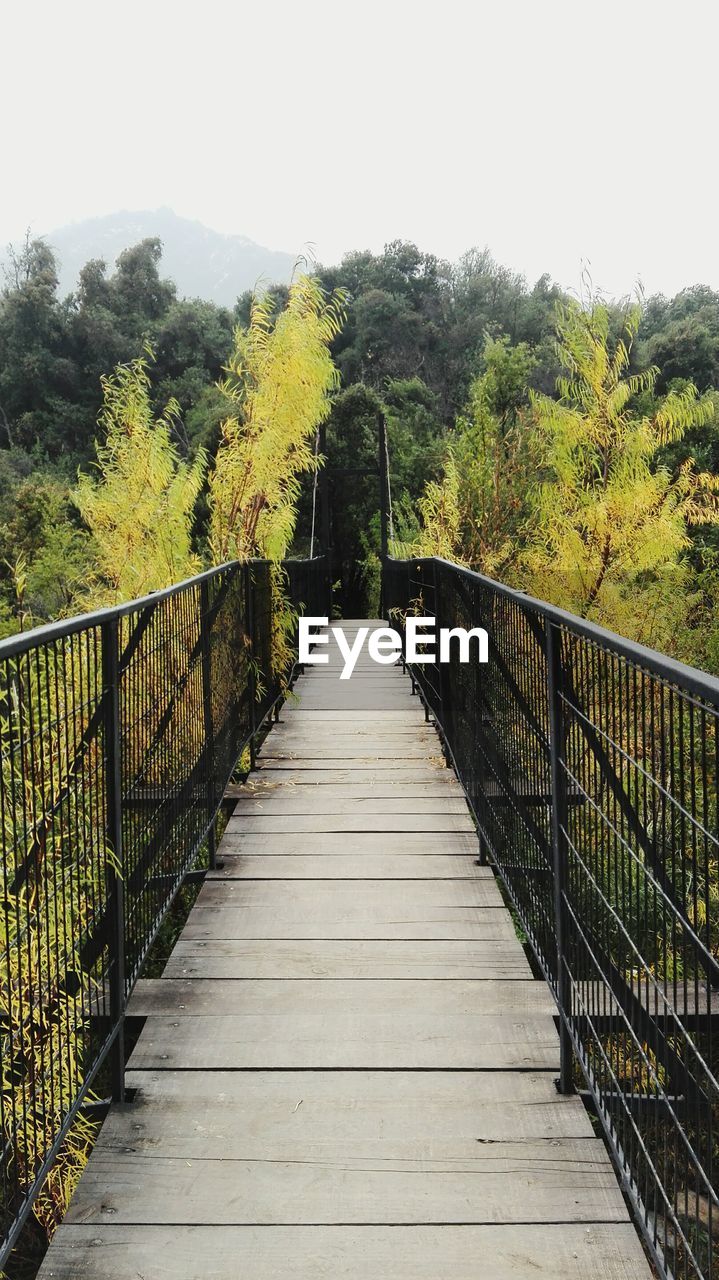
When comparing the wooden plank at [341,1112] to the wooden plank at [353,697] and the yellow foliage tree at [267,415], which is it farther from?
the wooden plank at [353,697]

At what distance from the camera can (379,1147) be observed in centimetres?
164

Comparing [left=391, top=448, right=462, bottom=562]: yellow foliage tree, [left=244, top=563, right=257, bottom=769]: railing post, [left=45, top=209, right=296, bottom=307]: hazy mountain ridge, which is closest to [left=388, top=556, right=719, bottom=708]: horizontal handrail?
[left=244, top=563, right=257, bottom=769]: railing post

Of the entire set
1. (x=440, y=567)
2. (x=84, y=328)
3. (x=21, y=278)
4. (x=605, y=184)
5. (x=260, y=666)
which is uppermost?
(x=605, y=184)

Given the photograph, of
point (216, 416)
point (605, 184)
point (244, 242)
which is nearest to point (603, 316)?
point (216, 416)

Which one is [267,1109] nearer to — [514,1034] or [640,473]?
[514,1034]

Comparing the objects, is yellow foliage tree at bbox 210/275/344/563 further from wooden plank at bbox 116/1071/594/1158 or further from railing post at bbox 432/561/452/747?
wooden plank at bbox 116/1071/594/1158

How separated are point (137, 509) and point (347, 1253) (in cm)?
420

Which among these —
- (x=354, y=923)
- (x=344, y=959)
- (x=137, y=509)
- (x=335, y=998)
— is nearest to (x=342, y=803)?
(x=354, y=923)

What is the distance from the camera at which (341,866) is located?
306 centimetres

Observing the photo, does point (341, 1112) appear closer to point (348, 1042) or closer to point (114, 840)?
point (348, 1042)

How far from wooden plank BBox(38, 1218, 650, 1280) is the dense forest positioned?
1840mm

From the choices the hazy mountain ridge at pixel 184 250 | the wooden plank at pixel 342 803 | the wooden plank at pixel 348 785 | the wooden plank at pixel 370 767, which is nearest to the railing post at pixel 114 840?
the wooden plank at pixel 342 803

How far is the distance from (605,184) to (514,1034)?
1721 inches

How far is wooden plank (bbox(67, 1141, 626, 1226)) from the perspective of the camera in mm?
1476
